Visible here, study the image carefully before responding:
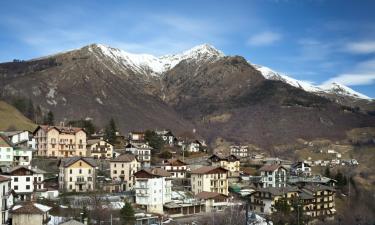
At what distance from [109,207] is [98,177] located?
16002mm

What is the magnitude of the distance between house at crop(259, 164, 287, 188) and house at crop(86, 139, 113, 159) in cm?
2490

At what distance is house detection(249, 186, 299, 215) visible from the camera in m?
65.8

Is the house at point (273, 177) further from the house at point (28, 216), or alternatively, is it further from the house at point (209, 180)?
the house at point (28, 216)

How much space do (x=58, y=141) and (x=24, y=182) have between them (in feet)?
74.6

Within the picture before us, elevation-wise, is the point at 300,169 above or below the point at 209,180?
above

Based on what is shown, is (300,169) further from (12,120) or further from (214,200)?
(12,120)

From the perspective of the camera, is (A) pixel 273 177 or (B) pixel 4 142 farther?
(A) pixel 273 177

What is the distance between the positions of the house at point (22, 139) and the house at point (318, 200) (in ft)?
132

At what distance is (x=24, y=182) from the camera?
185 ft

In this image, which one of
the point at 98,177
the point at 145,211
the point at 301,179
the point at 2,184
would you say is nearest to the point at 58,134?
the point at 98,177

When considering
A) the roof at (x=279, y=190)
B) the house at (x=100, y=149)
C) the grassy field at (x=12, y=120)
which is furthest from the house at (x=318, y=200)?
the grassy field at (x=12, y=120)

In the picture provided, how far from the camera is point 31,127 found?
10100 cm

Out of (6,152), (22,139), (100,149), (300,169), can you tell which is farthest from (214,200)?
(300,169)

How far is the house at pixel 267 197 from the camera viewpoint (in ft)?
216
